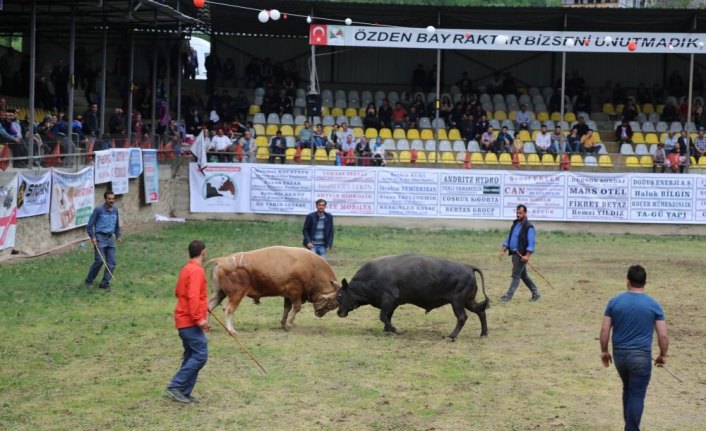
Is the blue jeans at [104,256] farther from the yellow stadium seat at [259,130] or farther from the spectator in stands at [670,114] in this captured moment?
the spectator in stands at [670,114]

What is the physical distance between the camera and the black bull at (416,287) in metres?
16.3

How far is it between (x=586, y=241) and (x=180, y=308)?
21496 millimetres

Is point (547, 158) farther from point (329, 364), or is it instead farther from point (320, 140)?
point (329, 364)

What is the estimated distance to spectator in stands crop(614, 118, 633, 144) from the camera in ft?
128

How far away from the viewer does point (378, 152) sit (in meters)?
35.2

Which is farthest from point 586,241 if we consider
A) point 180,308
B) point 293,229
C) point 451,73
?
point 180,308

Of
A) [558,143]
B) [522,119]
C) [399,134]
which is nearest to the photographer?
[558,143]

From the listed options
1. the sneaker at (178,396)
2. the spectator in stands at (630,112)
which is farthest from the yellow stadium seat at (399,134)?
the sneaker at (178,396)

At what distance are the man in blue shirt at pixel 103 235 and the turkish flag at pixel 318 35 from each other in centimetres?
1570

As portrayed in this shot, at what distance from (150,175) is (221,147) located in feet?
9.60

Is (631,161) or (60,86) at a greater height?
(60,86)

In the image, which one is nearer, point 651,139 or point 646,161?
point 646,161

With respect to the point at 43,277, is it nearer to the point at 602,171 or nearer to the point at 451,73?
the point at 602,171

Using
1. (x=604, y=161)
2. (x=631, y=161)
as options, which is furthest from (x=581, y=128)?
(x=631, y=161)
